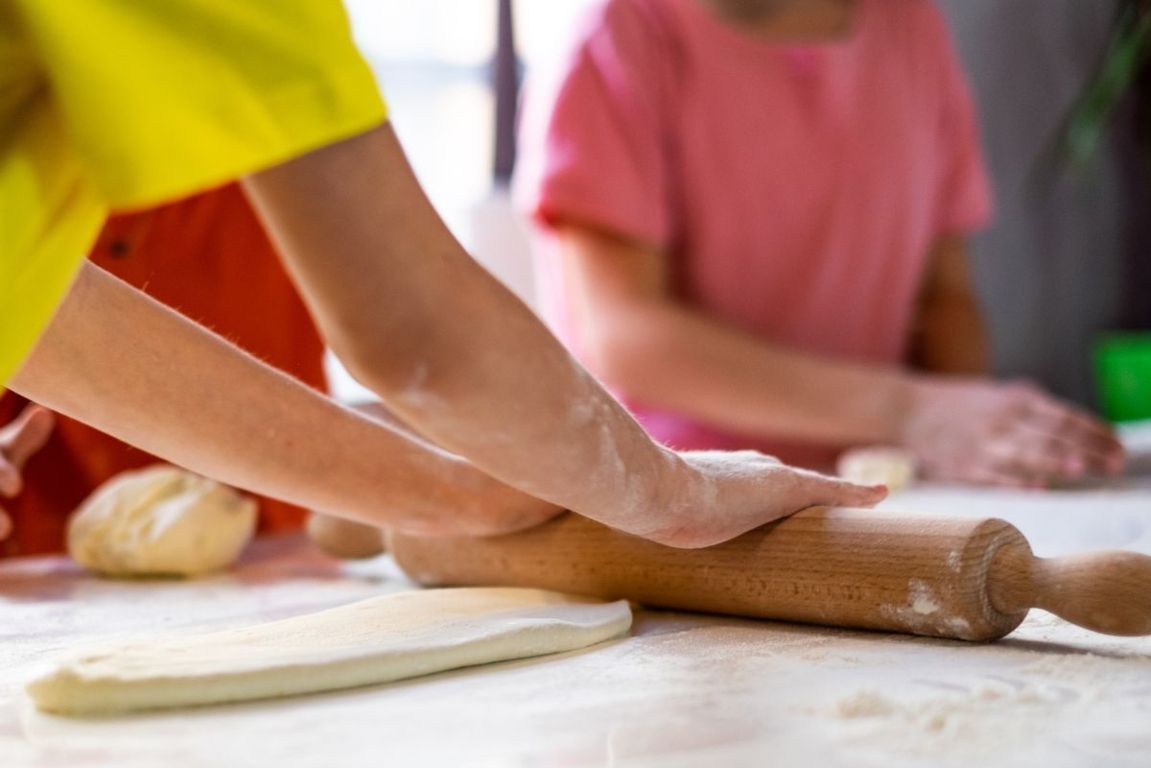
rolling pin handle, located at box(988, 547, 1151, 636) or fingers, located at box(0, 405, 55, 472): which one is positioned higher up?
fingers, located at box(0, 405, 55, 472)

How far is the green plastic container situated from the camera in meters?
2.69

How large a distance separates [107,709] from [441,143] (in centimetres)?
193

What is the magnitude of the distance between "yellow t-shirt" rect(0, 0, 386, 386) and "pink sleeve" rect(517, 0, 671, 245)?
122 centimetres

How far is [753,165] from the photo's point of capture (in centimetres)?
177

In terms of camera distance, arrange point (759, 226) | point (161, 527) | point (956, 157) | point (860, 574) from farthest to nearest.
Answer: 1. point (956, 157)
2. point (759, 226)
3. point (161, 527)
4. point (860, 574)

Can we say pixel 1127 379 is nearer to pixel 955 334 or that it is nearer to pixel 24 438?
pixel 955 334

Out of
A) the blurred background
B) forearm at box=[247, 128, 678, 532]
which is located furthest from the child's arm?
the blurred background

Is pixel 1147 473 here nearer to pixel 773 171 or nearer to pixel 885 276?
pixel 885 276

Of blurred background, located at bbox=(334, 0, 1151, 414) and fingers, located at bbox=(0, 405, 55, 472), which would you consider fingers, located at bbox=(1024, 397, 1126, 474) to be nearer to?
fingers, located at bbox=(0, 405, 55, 472)

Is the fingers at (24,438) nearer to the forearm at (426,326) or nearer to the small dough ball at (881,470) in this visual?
the forearm at (426,326)

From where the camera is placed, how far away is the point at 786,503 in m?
0.79

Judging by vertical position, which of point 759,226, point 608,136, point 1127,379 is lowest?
point 1127,379

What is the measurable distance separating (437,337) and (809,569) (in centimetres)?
33

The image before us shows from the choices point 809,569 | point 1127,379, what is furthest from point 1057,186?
point 809,569
